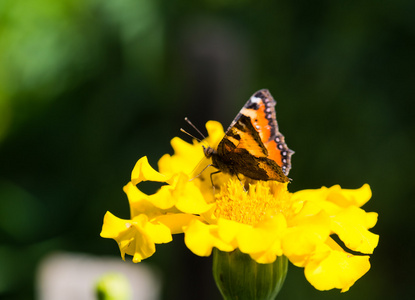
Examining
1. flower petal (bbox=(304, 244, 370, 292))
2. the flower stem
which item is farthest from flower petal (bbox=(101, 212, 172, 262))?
flower petal (bbox=(304, 244, 370, 292))

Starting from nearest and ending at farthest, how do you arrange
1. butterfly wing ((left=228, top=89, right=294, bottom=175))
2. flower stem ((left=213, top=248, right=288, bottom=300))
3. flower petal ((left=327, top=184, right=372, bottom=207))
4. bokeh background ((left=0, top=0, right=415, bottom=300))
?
flower stem ((left=213, top=248, right=288, bottom=300)), flower petal ((left=327, top=184, right=372, bottom=207)), butterfly wing ((left=228, top=89, right=294, bottom=175)), bokeh background ((left=0, top=0, right=415, bottom=300))

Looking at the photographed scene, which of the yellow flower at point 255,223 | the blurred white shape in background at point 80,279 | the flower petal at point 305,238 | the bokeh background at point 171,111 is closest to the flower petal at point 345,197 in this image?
the yellow flower at point 255,223

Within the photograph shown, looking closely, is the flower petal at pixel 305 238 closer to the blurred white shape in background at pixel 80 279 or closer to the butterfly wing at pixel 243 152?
the butterfly wing at pixel 243 152

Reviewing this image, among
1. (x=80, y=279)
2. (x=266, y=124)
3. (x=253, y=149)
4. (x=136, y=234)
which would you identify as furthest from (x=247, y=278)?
(x=80, y=279)

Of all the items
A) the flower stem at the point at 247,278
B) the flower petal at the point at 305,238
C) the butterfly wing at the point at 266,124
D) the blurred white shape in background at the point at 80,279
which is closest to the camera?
the flower petal at the point at 305,238

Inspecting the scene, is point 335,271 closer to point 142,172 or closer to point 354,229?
point 354,229

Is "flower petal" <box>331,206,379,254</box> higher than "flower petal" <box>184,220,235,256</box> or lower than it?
lower

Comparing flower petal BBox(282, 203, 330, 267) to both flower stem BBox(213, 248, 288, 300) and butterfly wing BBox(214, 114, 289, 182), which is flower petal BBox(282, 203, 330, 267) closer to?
flower stem BBox(213, 248, 288, 300)

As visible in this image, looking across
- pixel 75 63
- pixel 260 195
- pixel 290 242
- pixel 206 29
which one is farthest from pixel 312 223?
pixel 75 63
